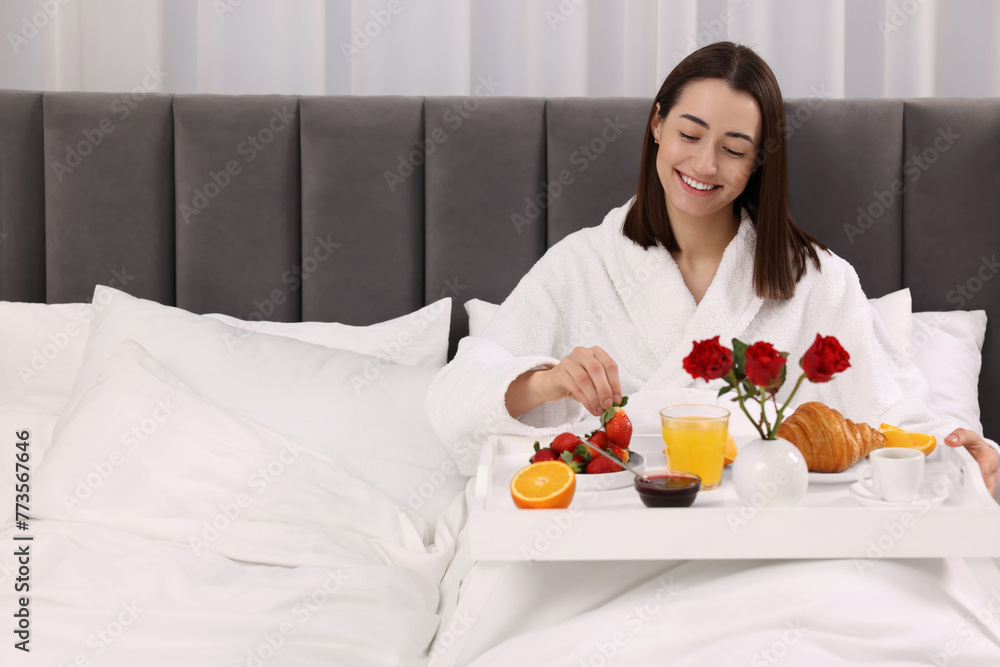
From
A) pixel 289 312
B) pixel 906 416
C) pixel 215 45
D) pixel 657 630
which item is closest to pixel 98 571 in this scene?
pixel 657 630

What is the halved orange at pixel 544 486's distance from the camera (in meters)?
0.96

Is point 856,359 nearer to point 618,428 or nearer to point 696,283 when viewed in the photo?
point 696,283

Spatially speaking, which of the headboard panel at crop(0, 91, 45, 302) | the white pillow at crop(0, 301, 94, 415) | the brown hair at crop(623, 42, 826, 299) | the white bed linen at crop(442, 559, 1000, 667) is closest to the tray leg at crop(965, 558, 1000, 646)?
the white bed linen at crop(442, 559, 1000, 667)

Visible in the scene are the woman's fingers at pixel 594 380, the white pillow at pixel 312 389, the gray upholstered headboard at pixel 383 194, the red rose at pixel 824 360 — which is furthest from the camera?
the gray upholstered headboard at pixel 383 194

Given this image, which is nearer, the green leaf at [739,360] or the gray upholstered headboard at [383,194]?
the green leaf at [739,360]

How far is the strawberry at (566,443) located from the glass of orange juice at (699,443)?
0.42ft

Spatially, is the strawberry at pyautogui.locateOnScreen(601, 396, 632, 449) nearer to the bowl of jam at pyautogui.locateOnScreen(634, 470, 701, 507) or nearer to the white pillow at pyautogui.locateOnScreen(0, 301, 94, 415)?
the bowl of jam at pyautogui.locateOnScreen(634, 470, 701, 507)

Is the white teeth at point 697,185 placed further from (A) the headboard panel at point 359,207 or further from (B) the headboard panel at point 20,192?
(B) the headboard panel at point 20,192

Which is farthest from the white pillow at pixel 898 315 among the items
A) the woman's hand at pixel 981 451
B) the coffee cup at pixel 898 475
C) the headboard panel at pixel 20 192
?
the headboard panel at pixel 20 192

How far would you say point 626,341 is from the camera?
1.58 m

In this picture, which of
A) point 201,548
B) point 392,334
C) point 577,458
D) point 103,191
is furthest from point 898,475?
point 103,191

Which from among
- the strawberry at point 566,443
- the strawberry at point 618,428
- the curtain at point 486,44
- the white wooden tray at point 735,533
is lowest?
the white wooden tray at point 735,533

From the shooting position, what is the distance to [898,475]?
98cm

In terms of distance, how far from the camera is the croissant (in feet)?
3.59
